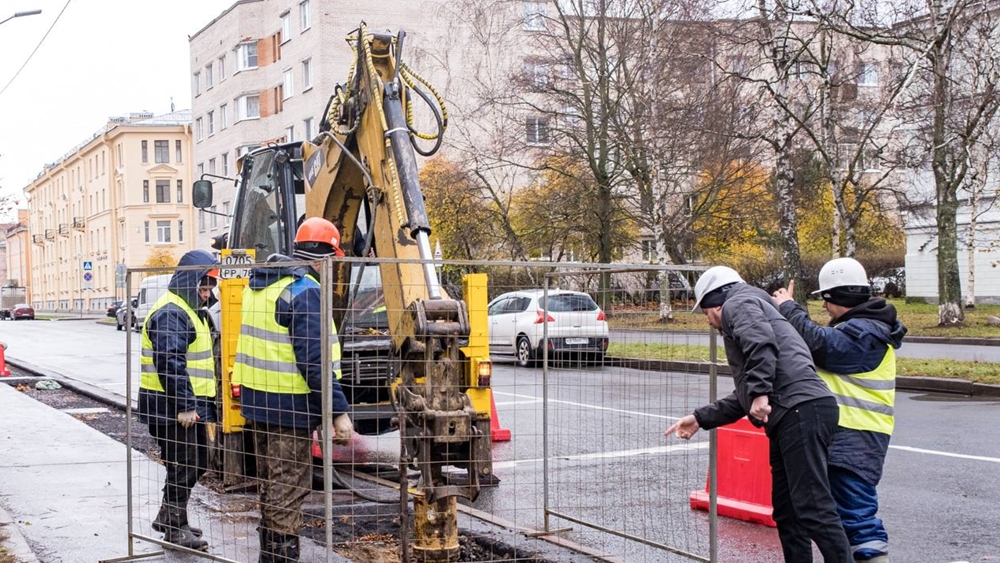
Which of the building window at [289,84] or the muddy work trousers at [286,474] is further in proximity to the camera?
the building window at [289,84]

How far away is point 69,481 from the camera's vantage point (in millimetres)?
9109

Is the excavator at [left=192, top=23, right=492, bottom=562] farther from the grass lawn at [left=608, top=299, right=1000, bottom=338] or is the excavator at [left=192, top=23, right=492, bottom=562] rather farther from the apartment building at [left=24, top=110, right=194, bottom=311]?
the apartment building at [left=24, top=110, right=194, bottom=311]

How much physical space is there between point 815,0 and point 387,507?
16656 mm

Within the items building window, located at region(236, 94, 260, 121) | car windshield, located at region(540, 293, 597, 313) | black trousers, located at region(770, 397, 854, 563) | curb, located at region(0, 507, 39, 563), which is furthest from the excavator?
building window, located at region(236, 94, 260, 121)

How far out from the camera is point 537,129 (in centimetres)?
3039

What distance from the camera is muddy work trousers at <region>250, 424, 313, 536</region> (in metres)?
5.26

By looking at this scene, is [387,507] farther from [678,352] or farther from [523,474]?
[678,352]

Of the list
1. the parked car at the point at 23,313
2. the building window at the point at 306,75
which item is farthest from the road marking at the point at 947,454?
the parked car at the point at 23,313

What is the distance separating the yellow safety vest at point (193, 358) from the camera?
261 inches

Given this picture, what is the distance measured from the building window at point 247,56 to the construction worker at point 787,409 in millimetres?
52245

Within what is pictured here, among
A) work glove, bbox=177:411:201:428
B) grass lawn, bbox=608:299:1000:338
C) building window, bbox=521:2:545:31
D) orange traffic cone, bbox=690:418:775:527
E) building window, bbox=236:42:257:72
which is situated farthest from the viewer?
building window, bbox=236:42:257:72

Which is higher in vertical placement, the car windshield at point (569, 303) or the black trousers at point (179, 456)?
the car windshield at point (569, 303)

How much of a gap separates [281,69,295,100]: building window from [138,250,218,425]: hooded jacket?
150 ft

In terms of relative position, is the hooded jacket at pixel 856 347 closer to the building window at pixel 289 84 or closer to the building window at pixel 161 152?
the building window at pixel 289 84
